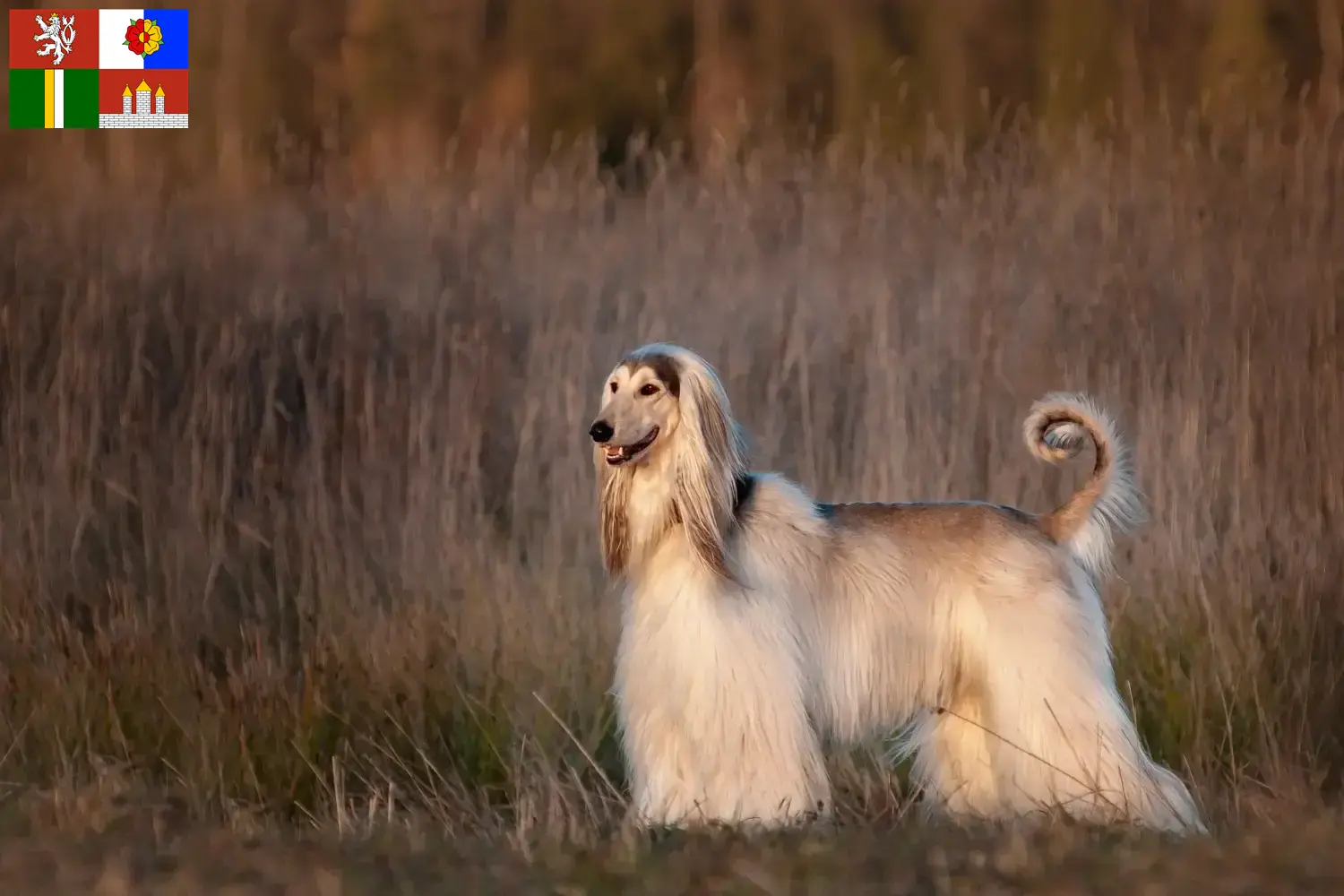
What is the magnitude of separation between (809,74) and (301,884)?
1415 cm

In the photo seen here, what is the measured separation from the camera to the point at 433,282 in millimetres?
7008

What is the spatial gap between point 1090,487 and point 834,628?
80 cm

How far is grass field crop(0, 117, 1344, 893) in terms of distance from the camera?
5160mm

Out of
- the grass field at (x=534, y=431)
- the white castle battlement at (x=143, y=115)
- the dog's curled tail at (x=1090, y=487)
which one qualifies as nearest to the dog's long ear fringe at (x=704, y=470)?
the grass field at (x=534, y=431)

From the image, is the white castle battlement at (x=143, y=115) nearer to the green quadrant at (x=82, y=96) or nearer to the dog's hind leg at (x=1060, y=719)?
the green quadrant at (x=82, y=96)

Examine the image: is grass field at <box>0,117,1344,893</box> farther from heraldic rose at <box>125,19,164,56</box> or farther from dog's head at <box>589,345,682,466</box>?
heraldic rose at <box>125,19,164,56</box>

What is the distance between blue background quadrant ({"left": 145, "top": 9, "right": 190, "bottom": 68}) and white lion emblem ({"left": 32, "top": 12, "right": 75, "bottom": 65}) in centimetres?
36

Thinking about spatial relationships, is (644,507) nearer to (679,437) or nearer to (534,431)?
(679,437)

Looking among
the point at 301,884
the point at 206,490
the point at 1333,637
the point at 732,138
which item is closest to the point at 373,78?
the point at 732,138

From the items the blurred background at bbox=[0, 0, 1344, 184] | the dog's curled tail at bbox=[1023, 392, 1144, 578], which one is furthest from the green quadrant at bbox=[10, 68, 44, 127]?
the dog's curled tail at bbox=[1023, 392, 1144, 578]

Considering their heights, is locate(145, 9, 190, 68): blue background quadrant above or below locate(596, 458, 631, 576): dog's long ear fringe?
above

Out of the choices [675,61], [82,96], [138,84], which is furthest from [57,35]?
[675,61]

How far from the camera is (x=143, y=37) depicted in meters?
7.96

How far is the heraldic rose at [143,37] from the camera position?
25.9 ft
